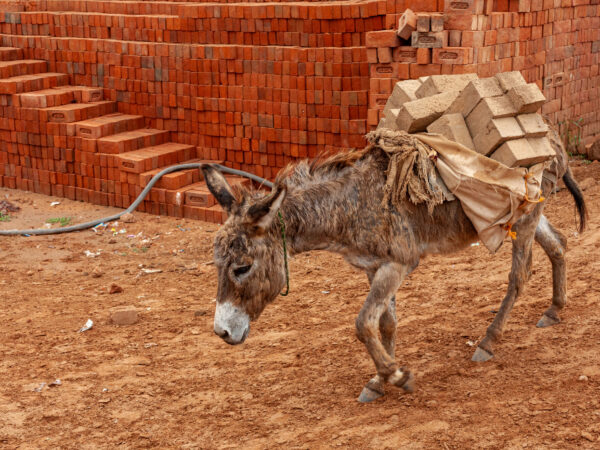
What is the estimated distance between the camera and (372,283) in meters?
5.09

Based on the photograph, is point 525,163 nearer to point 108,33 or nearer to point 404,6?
point 404,6

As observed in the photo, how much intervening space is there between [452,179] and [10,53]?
10664 millimetres

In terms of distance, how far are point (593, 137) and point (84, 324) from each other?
341 inches

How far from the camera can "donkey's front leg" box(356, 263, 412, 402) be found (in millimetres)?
4918

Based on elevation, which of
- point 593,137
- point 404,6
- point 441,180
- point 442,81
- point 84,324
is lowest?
point 84,324

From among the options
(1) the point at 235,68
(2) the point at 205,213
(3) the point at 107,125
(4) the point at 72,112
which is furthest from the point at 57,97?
(2) the point at 205,213

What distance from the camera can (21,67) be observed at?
13.0m

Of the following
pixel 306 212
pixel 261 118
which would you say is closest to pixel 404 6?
pixel 261 118

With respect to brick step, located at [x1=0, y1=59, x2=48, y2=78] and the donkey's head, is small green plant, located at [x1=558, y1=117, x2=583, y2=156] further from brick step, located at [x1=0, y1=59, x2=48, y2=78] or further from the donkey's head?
brick step, located at [x1=0, y1=59, x2=48, y2=78]

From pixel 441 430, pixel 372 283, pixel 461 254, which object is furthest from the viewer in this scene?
pixel 461 254

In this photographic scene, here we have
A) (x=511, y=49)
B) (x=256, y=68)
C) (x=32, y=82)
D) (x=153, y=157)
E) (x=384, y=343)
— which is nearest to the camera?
(x=384, y=343)

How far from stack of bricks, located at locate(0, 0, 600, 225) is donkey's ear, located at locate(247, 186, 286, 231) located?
16.6 ft

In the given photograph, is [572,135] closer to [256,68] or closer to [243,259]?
[256,68]

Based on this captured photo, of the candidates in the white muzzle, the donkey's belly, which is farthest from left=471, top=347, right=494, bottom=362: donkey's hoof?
the white muzzle
